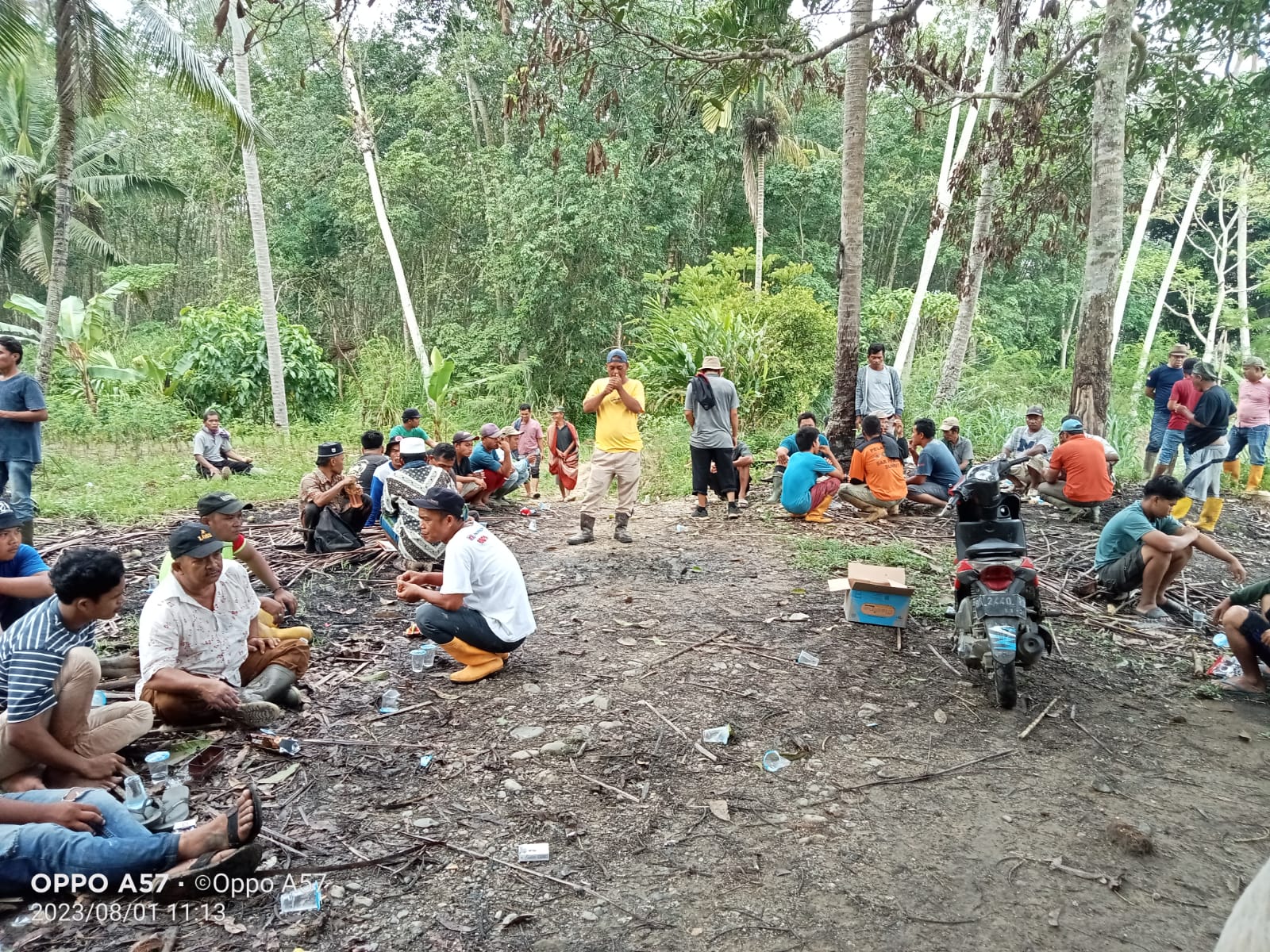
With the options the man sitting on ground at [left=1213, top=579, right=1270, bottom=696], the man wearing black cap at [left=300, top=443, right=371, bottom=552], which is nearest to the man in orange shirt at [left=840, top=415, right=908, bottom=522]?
the man sitting on ground at [left=1213, top=579, right=1270, bottom=696]

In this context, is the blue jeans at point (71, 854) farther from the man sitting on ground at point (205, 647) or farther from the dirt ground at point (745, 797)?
the man sitting on ground at point (205, 647)

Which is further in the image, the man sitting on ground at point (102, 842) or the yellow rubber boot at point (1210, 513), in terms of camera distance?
the yellow rubber boot at point (1210, 513)

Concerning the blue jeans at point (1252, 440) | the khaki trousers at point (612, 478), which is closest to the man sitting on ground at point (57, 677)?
the khaki trousers at point (612, 478)

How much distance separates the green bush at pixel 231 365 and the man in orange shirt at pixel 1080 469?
49.5 feet

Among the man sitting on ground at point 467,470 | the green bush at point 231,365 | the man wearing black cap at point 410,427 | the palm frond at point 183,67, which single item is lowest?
the man sitting on ground at point 467,470

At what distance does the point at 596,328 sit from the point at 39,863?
1797 centimetres

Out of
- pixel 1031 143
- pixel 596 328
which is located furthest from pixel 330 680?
pixel 596 328

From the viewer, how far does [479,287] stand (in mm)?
21516

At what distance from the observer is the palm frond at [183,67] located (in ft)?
38.1

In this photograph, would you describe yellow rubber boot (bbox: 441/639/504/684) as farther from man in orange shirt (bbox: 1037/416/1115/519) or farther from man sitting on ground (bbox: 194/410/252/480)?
man sitting on ground (bbox: 194/410/252/480)

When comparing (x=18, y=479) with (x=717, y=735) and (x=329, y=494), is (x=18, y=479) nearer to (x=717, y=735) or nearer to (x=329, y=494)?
(x=329, y=494)

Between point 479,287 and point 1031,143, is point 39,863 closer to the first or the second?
point 1031,143

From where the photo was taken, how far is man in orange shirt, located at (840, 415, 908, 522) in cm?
816

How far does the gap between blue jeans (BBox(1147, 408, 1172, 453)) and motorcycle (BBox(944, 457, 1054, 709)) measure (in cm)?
601
